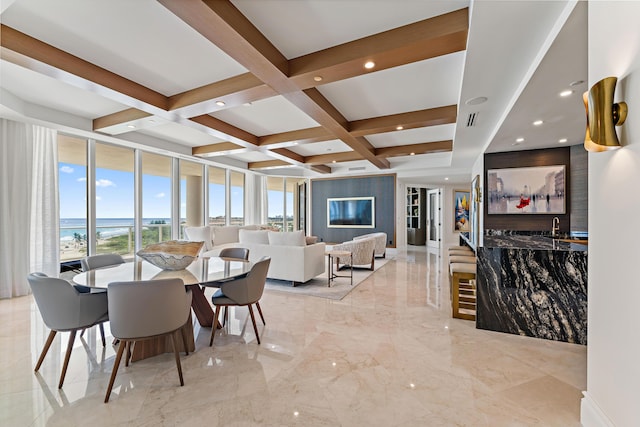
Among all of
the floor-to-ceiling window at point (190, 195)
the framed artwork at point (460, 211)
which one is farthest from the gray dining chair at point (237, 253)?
the framed artwork at point (460, 211)

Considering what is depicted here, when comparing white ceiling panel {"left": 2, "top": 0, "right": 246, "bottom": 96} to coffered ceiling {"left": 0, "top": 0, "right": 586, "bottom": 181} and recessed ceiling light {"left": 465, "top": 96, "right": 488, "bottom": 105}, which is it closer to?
coffered ceiling {"left": 0, "top": 0, "right": 586, "bottom": 181}

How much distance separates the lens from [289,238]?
15.6 feet

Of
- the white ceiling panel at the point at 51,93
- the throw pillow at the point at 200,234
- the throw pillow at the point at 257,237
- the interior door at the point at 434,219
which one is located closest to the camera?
the white ceiling panel at the point at 51,93

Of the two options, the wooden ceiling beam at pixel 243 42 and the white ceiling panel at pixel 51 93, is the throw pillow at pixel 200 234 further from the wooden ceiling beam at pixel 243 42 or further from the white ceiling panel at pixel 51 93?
the wooden ceiling beam at pixel 243 42

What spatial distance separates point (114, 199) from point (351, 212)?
21.4 feet

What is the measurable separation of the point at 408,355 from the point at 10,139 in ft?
20.3

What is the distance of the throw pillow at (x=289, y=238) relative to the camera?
471 cm

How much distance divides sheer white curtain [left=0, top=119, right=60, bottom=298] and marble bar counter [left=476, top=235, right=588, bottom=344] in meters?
6.41

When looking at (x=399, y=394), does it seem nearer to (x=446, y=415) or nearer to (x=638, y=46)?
(x=446, y=415)

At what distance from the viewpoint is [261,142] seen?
19.3 feet

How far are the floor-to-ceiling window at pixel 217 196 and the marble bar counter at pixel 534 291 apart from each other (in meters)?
7.17

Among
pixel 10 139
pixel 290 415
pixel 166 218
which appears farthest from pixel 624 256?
pixel 166 218

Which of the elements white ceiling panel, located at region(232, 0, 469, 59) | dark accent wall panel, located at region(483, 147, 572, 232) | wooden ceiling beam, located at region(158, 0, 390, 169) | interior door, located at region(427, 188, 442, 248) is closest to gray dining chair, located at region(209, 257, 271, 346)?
wooden ceiling beam, located at region(158, 0, 390, 169)

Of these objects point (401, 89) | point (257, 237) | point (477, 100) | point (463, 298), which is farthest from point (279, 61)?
point (463, 298)
